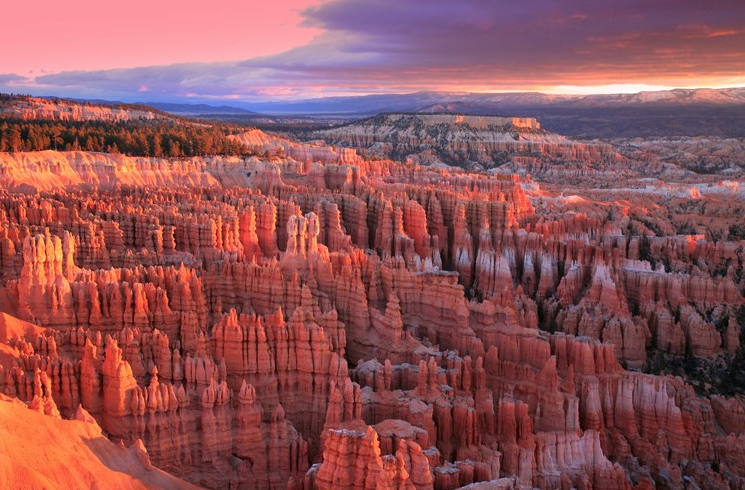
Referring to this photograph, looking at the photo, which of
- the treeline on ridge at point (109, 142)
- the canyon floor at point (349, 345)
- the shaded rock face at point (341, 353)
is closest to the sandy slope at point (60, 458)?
the canyon floor at point (349, 345)

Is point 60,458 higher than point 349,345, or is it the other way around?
point 60,458

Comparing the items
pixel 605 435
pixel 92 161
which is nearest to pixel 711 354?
pixel 605 435

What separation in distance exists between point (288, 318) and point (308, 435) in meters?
4.10

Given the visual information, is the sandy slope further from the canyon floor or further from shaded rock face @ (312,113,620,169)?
shaded rock face @ (312,113,620,169)

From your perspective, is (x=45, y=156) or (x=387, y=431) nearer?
(x=387, y=431)

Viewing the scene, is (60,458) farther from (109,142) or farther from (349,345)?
(109,142)

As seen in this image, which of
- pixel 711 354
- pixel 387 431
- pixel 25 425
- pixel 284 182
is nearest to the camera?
pixel 25 425

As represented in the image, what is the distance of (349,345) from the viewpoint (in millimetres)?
25688

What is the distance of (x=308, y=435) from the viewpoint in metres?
21.1

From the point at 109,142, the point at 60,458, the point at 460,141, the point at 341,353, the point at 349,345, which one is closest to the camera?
the point at 60,458

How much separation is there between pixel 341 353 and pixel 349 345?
2.65 m

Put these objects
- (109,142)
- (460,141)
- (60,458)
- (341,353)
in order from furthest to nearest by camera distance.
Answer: (460,141) → (109,142) → (341,353) → (60,458)

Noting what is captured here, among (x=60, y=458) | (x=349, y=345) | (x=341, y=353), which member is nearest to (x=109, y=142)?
(x=349, y=345)

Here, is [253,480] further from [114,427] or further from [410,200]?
[410,200]
